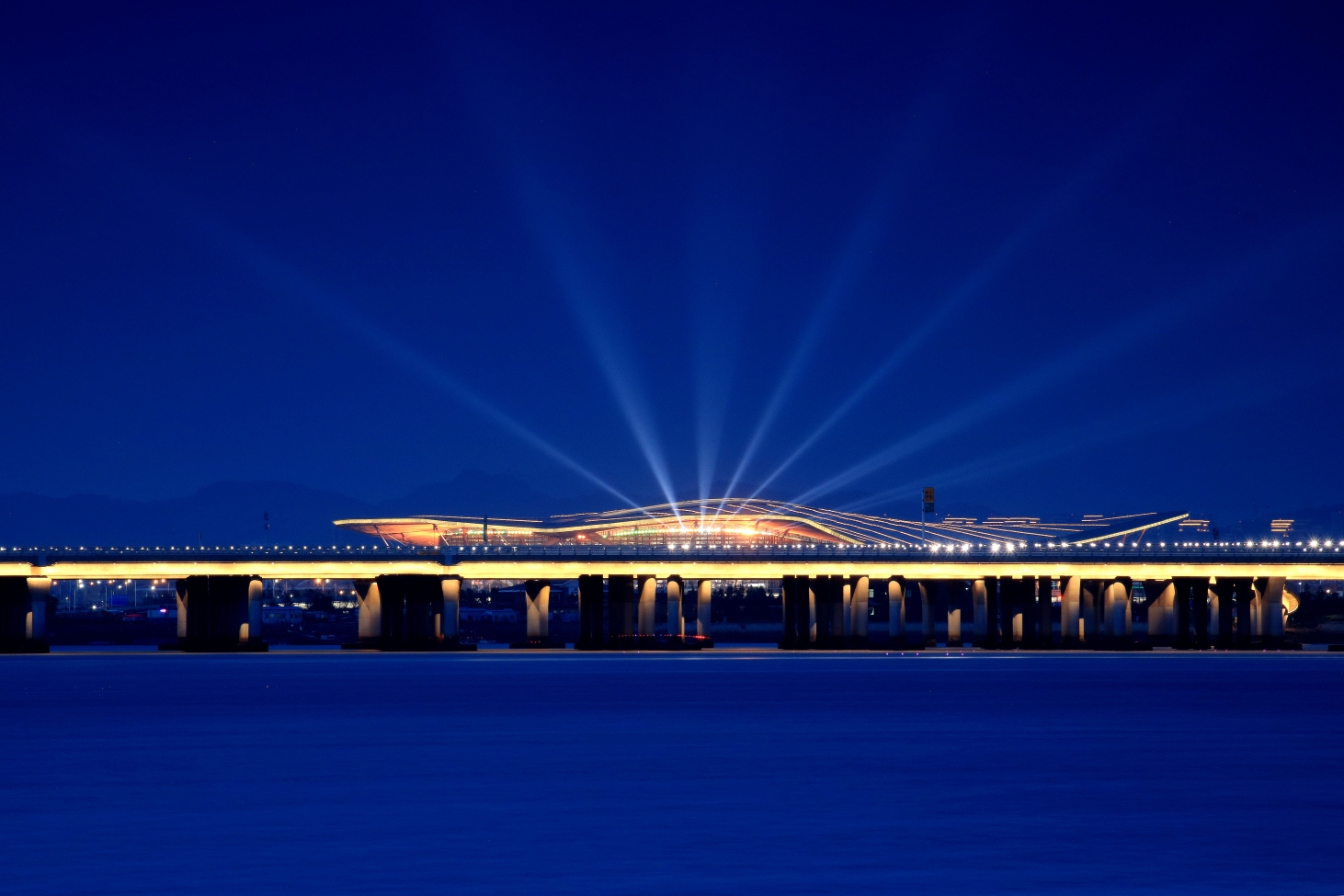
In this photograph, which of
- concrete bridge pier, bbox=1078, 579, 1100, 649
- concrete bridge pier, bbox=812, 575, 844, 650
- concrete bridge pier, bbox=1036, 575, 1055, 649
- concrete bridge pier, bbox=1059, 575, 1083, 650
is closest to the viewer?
concrete bridge pier, bbox=812, 575, 844, 650

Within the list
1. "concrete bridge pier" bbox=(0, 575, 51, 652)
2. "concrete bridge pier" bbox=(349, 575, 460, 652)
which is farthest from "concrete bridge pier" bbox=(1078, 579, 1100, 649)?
"concrete bridge pier" bbox=(0, 575, 51, 652)

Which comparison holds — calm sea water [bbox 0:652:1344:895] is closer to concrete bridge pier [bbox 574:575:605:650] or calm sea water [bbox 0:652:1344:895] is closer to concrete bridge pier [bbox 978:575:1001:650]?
concrete bridge pier [bbox 574:575:605:650]

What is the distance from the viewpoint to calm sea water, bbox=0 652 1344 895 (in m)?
29.7

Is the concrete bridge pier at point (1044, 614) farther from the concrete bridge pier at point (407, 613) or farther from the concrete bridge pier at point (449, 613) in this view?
the concrete bridge pier at point (449, 613)

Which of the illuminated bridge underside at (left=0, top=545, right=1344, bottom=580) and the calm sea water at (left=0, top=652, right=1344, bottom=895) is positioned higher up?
the illuminated bridge underside at (left=0, top=545, right=1344, bottom=580)

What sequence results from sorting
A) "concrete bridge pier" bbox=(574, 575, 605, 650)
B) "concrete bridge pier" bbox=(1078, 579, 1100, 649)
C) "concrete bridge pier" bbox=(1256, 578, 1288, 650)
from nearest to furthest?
"concrete bridge pier" bbox=(574, 575, 605, 650) < "concrete bridge pier" bbox=(1078, 579, 1100, 649) < "concrete bridge pier" bbox=(1256, 578, 1288, 650)

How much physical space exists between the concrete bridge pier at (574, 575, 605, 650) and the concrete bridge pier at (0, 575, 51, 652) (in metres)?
47.7

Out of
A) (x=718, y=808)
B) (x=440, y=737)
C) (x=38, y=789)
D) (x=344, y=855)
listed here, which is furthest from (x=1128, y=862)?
(x=440, y=737)

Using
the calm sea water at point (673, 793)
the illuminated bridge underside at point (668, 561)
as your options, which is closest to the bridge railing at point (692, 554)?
the illuminated bridge underside at point (668, 561)

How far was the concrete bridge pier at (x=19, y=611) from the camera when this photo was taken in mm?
179762

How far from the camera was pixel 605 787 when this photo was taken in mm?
42688

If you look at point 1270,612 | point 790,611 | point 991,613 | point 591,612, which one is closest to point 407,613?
point 591,612

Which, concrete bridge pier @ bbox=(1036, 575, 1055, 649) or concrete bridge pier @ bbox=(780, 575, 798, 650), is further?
concrete bridge pier @ bbox=(1036, 575, 1055, 649)

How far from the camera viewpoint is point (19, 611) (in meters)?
180
